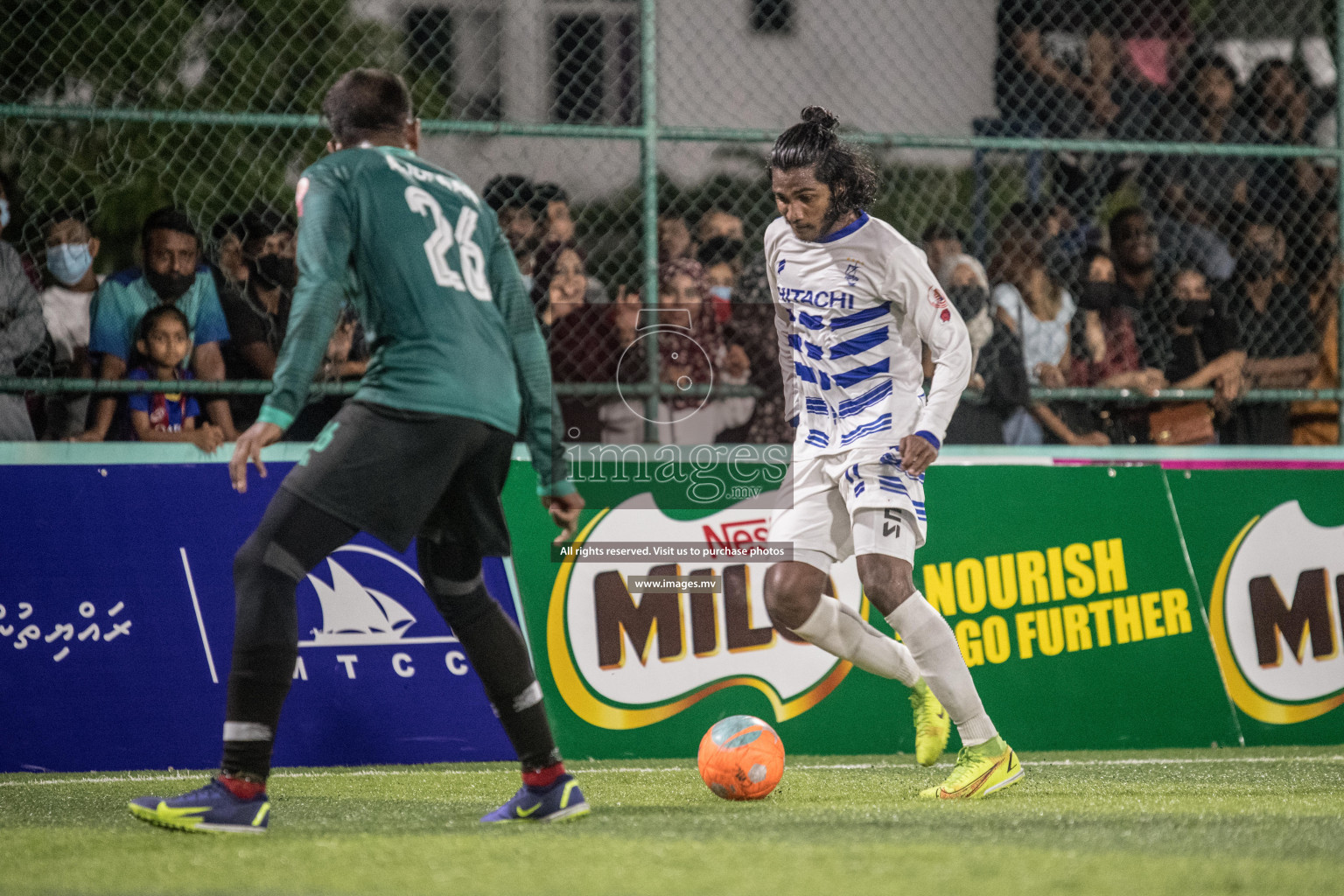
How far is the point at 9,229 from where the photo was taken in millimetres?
6832

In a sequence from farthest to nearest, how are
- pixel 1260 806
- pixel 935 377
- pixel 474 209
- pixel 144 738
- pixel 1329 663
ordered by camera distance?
pixel 1329 663 → pixel 144 738 → pixel 935 377 → pixel 1260 806 → pixel 474 209

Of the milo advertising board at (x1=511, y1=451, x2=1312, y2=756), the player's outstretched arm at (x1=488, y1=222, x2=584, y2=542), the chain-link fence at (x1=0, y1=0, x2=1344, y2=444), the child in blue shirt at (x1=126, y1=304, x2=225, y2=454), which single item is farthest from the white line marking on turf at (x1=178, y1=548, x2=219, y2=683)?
the player's outstretched arm at (x1=488, y1=222, x2=584, y2=542)

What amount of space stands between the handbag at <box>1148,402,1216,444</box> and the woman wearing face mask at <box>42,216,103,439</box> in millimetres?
5280

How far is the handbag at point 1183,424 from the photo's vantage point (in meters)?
7.93

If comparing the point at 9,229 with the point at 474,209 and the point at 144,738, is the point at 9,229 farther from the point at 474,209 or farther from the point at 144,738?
the point at 474,209

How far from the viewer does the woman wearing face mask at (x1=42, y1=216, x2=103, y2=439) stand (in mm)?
6727

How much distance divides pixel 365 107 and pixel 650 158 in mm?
3323

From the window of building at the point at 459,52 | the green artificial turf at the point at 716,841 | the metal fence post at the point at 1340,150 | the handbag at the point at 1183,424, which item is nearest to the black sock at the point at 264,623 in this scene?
the green artificial turf at the point at 716,841

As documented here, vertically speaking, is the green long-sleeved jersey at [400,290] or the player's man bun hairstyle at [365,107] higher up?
the player's man bun hairstyle at [365,107]

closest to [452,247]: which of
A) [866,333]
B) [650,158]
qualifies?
[866,333]

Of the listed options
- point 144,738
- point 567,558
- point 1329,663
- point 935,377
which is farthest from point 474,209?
point 1329,663

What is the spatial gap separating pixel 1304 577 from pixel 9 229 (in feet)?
20.4

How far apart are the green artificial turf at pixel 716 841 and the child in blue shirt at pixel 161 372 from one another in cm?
168

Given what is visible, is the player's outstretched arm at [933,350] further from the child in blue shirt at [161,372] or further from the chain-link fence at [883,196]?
the child in blue shirt at [161,372]
